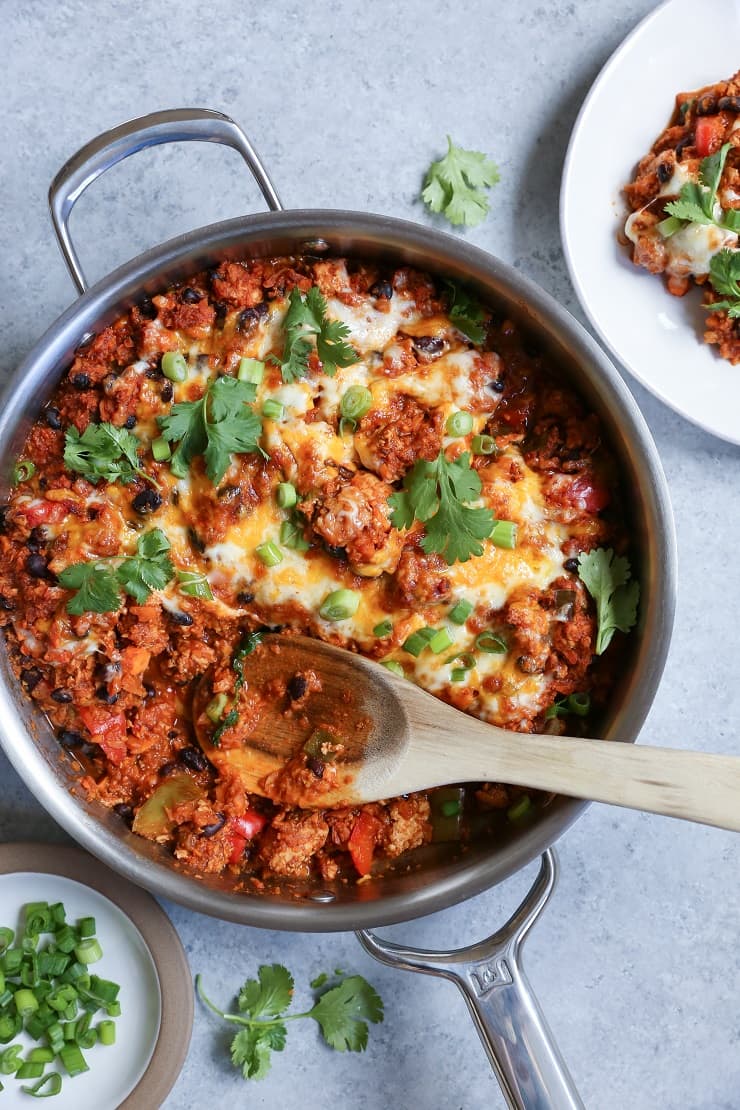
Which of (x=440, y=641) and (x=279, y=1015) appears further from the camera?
(x=279, y=1015)

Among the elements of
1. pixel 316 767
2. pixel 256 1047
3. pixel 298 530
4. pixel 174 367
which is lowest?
pixel 256 1047

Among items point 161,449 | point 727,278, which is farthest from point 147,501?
point 727,278

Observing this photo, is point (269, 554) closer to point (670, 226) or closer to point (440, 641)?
point (440, 641)

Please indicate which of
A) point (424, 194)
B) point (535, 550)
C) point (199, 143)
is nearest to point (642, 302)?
point (424, 194)

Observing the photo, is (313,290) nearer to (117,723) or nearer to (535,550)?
(535,550)

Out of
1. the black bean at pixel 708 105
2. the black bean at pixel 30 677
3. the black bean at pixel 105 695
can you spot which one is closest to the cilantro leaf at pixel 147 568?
the black bean at pixel 105 695
